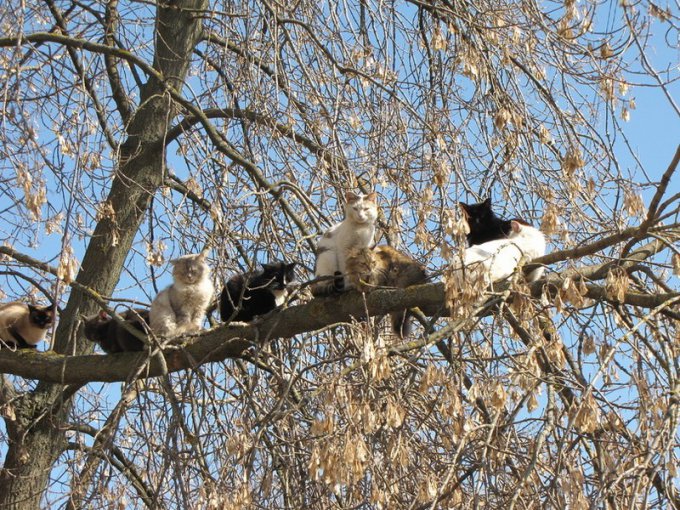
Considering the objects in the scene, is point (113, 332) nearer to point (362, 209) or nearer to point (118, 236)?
point (118, 236)

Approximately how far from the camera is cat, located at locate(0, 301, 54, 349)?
7.12 meters

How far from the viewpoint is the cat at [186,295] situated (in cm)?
611

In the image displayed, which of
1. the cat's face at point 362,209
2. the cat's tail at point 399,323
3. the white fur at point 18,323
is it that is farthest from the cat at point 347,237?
the white fur at point 18,323

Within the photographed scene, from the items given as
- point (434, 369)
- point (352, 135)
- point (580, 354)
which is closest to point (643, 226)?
point (580, 354)

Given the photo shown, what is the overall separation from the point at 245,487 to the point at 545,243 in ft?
9.57

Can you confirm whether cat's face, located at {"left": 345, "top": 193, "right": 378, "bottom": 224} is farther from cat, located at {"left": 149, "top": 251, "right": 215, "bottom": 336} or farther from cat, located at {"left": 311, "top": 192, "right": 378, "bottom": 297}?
cat, located at {"left": 149, "top": 251, "right": 215, "bottom": 336}

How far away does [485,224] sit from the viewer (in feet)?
20.5

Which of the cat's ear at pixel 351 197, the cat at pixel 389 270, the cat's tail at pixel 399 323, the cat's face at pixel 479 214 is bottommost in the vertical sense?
the cat's tail at pixel 399 323

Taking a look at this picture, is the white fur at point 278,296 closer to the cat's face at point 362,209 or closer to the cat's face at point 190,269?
the cat's face at point 190,269

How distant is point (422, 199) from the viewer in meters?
5.07

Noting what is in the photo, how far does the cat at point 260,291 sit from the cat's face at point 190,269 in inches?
7.8

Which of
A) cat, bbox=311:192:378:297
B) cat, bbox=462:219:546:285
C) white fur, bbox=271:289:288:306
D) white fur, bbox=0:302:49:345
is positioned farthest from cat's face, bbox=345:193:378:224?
white fur, bbox=0:302:49:345

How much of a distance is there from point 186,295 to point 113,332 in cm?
52

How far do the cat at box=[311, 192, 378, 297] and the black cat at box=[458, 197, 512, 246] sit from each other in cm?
89
